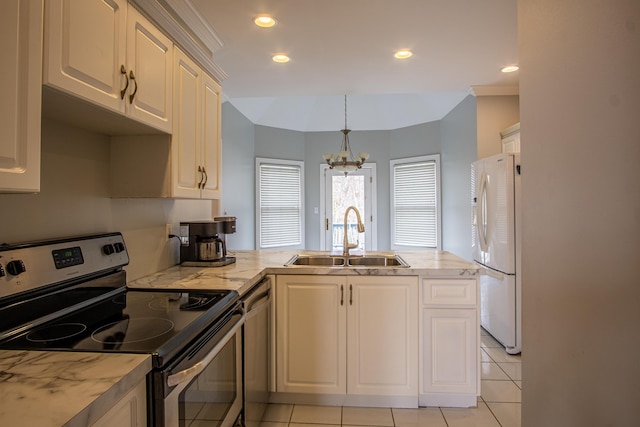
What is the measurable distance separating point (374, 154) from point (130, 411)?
579 cm

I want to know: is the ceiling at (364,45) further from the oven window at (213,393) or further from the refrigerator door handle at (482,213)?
the oven window at (213,393)

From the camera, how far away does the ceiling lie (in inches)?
90.0

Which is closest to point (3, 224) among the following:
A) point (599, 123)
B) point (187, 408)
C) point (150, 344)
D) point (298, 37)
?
point (150, 344)

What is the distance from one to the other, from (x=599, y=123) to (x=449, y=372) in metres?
2.02

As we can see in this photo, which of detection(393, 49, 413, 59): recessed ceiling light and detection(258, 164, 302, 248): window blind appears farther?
detection(258, 164, 302, 248): window blind

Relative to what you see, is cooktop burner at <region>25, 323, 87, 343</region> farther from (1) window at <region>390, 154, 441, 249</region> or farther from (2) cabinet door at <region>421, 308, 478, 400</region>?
(1) window at <region>390, 154, 441, 249</region>

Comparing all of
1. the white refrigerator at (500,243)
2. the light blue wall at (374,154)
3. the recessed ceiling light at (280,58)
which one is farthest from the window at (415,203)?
the recessed ceiling light at (280,58)

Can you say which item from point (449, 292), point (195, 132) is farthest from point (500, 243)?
point (195, 132)

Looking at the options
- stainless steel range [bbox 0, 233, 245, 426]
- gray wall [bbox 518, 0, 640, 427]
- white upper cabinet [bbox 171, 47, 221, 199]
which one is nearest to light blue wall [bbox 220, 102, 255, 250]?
white upper cabinet [bbox 171, 47, 221, 199]

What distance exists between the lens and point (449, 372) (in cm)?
227

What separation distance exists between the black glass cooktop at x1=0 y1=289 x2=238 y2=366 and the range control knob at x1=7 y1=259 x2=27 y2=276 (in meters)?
0.19

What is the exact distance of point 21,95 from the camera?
0.95 metres

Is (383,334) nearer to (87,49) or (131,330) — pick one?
(131,330)

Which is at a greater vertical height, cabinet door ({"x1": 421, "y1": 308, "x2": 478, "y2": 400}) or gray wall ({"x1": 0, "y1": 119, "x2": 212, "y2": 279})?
gray wall ({"x1": 0, "y1": 119, "x2": 212, "y2": 279})
